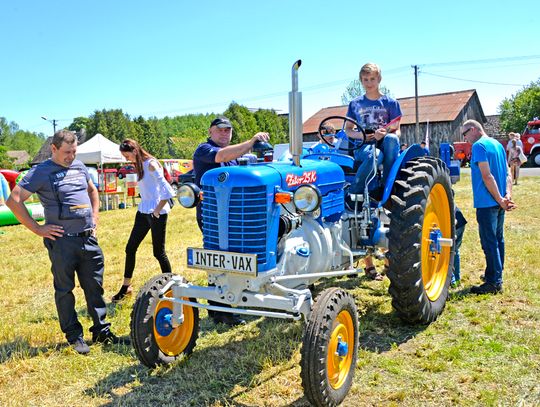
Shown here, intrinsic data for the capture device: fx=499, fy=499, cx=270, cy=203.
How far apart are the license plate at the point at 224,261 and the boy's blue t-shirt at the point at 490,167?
3.06m

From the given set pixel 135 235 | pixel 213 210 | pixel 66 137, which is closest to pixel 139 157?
pixel 135 235

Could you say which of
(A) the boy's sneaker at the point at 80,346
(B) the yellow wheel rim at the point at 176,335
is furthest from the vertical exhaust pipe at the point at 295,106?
(A) the boy's sneaker at the point at 80,346

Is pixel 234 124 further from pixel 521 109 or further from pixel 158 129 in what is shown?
pixel 521 109

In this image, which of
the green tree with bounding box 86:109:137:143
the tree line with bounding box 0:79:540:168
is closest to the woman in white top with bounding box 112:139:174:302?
the tree line with bounding box 0:79:540:168

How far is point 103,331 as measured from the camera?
13.6 feet

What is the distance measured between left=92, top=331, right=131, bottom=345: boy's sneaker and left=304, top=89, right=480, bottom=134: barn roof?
35.1m

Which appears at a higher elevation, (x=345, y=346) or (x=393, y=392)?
(x=345, y=346)

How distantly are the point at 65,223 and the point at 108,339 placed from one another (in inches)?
40.7

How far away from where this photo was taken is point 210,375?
3418 mm

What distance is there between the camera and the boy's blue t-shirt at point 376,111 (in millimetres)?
4523

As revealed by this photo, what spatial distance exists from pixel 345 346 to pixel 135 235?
9.91ft

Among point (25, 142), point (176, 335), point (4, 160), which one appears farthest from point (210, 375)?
point (25, 142)

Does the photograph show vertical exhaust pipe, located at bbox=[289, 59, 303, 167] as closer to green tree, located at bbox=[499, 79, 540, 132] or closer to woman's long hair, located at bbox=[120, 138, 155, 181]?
woman's long hair, located at bbox=[120, 138, 155, 181]

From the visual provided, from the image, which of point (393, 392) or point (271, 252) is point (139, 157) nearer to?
point (271, 252)
